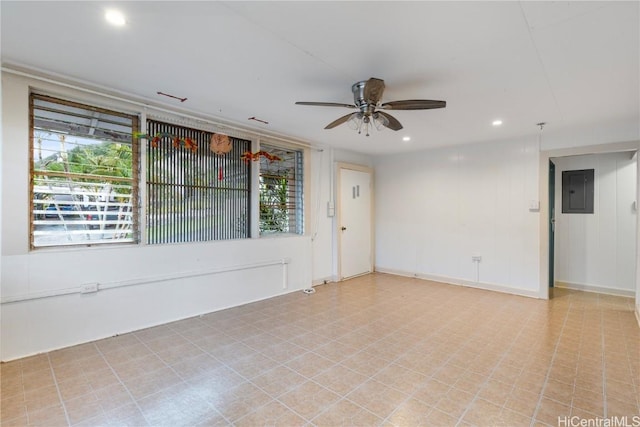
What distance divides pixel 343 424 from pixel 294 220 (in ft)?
11.8

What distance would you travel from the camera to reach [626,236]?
464 centimetres

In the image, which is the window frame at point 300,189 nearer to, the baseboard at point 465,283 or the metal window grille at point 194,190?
the metal window grille at point 194,190

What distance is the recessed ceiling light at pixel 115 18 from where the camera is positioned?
1899mm

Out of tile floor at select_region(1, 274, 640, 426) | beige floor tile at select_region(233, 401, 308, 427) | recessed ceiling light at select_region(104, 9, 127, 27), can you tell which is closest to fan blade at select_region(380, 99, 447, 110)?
recessed ceiling light at select_region(104, 9, 127, 27)

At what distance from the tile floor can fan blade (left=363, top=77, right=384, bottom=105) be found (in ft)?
7.39

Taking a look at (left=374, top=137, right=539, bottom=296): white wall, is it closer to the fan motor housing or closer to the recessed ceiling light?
the fan motor housing

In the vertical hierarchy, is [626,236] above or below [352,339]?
above

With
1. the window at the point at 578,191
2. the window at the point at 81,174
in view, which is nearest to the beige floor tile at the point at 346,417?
the window at the point at 81,174

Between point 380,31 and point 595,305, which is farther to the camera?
point 595,305

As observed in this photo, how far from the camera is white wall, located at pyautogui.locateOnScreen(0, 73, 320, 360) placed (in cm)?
260

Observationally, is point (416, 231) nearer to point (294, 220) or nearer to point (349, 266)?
point (349, 266)

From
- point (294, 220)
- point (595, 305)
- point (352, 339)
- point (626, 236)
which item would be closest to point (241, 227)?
Answer: point (294, 220)

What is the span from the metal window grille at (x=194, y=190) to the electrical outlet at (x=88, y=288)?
26.9 inches

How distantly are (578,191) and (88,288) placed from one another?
6841mm
